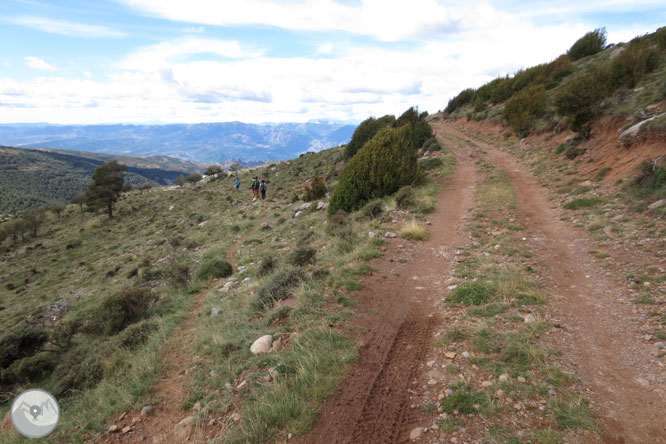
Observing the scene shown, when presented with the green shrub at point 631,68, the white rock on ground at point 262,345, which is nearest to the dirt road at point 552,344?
the white rock on ground at point 262,345

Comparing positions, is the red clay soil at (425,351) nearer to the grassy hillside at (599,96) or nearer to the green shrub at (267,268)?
Result: the green shrub at (267,268)

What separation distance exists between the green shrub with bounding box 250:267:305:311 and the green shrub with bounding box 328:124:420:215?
8.08 meters

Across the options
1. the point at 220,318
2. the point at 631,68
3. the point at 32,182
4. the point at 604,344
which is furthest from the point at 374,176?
the point at 32,182

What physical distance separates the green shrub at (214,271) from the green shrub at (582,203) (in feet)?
43.2

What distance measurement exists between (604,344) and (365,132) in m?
33.0

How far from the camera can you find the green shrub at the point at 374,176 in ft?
52.1

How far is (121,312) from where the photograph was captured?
976 cm

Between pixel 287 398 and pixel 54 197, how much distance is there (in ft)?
635

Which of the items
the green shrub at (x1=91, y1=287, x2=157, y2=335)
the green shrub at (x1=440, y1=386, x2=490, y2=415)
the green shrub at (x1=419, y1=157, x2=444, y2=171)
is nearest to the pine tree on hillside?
the green shrub at (x1=91, y1=287, x2=157, y2=335)

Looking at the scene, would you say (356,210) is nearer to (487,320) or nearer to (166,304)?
(166,304)

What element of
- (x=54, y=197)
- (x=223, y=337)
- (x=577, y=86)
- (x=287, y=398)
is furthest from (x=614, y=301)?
(x=54, y=197)

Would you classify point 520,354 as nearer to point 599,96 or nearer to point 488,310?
point 488,310

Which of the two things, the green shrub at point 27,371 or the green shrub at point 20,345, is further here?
the green shrub at point 20,345

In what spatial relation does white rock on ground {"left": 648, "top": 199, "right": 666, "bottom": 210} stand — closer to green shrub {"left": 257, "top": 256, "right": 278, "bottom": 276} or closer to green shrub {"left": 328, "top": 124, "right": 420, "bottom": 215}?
green shrub {"left": 328, "top": 124, "right": 420, "bottom": 215}
